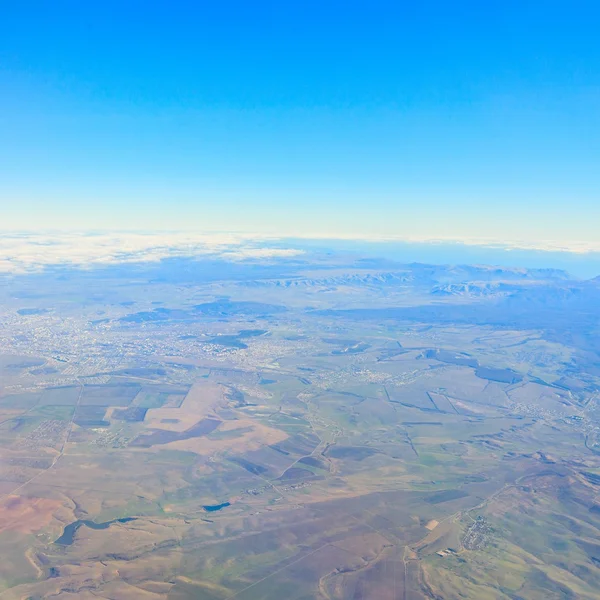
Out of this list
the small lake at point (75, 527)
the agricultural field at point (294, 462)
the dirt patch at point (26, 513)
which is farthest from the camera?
the dirt patch at point (26, 513)

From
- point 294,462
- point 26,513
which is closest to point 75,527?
point 26,513

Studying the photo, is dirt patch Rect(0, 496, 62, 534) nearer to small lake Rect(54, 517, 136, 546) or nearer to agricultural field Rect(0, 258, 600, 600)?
agricultural field Rect(0, 258, 600, 600)

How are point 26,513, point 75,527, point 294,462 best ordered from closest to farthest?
point 75,527 < point 26,513 < point 294,462

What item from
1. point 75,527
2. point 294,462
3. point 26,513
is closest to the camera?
point 75,527

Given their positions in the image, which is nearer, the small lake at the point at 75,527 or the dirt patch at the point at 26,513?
the small lake at the point at 75,527

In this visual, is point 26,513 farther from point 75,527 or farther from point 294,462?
point 294,462

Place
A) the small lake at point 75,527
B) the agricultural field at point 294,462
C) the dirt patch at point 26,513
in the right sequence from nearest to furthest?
the agricultural field at point 294,462 < the small lake at point 75,527 < the dirt patch at point 26,513

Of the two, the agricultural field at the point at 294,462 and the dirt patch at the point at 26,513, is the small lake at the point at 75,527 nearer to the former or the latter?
the agricultural field at the point at 294,462

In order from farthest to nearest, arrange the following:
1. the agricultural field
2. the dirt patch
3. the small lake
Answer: the dirt patch, the small lake, the agricultural field

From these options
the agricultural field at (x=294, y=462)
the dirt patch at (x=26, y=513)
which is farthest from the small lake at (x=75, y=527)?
the dirt patch at (x=26, y=513)

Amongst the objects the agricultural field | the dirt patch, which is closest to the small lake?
the agricultural field
